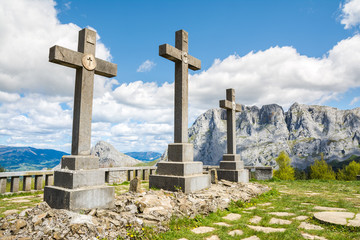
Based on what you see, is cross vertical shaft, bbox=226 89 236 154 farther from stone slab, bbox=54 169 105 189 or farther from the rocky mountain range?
the rocky mountain range

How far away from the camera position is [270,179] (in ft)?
42.3

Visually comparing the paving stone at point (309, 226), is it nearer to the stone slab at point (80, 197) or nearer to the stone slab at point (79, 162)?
the stone slab at point (80, 197)

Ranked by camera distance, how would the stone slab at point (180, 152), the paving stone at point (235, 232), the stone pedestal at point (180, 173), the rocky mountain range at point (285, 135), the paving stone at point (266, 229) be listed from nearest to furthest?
1. the paving stone at point (235, 232)
2. the paving stone at point (266, 229)
3. the stone pedestal at point (180, 173)
4. the stone slab at point (180, 152)
5. the rocky mountain range at point (285, 135)

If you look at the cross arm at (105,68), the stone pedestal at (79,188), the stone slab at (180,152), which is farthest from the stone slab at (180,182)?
the cross arm at (105,68)

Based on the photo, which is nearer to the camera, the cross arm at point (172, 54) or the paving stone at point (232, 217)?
the paving stone at point (232, 217)

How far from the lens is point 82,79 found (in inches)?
194

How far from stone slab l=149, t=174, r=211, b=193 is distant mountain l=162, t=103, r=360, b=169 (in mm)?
136028

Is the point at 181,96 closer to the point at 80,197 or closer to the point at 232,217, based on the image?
the point at 232,217

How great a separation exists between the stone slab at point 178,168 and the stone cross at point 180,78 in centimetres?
72

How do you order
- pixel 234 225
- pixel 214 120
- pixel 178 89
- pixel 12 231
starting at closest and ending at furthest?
pixel 12 231
pixel 234 225
pixel 178 89
pixel 214 120

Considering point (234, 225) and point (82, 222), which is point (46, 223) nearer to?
point (82, 222)

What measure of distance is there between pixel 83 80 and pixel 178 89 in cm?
305

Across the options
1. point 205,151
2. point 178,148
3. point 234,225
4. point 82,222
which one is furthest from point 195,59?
point 205,151

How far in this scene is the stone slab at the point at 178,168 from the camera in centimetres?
652
